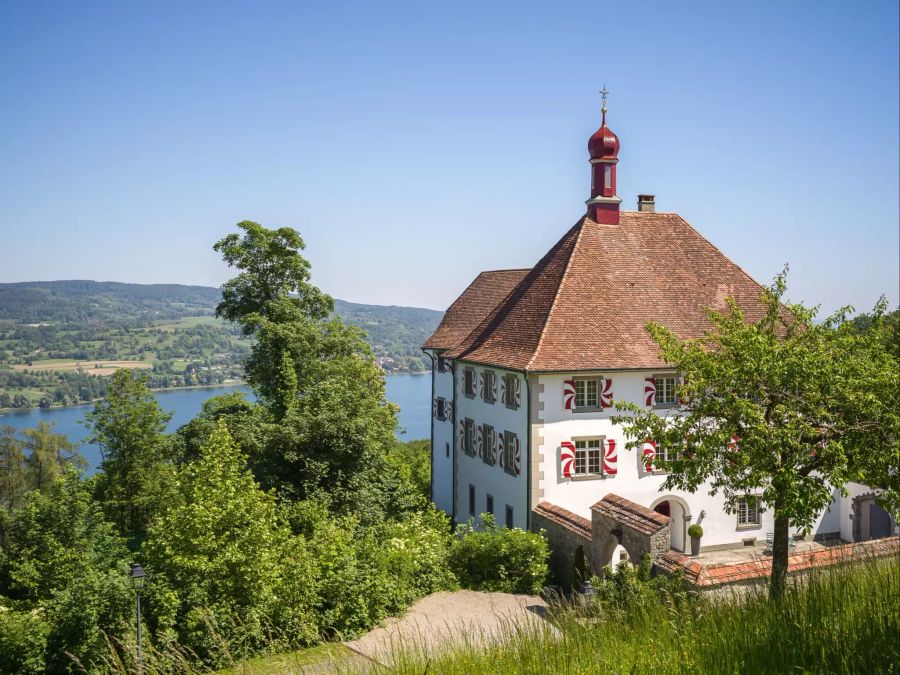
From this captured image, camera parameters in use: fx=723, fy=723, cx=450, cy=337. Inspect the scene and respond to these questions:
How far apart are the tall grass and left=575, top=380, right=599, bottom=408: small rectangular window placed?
1742 centimetres

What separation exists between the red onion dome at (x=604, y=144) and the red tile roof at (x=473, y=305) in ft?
24.6

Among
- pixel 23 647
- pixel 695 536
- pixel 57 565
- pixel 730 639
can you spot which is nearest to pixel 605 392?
pixel 695 536

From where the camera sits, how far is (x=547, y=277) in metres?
25.5

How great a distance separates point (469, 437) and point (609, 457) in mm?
6713

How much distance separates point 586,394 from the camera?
22.6 meters

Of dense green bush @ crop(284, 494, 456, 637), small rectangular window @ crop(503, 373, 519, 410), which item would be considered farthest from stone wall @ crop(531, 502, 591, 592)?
small rectangular window @ crop(503, 373, 519, 410)

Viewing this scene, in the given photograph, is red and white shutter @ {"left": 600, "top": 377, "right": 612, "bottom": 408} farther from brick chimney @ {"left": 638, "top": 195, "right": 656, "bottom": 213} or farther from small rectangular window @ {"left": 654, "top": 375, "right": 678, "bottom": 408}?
brick chimney @ {"left": 638, "top": 195, "right": 656, "bottom": 213}

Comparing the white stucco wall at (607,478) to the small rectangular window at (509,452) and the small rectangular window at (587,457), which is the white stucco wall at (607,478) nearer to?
the small rectangular window at (587,457)

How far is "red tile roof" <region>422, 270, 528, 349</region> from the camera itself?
1328 inches

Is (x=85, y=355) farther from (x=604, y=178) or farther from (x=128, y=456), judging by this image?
(x=604, y=178)

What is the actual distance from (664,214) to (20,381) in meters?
126

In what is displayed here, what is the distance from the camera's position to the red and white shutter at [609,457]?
22.6 meters

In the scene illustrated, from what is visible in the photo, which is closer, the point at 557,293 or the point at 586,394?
the point at 586,394

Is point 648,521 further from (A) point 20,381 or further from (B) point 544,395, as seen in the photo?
(A) point 20,381
